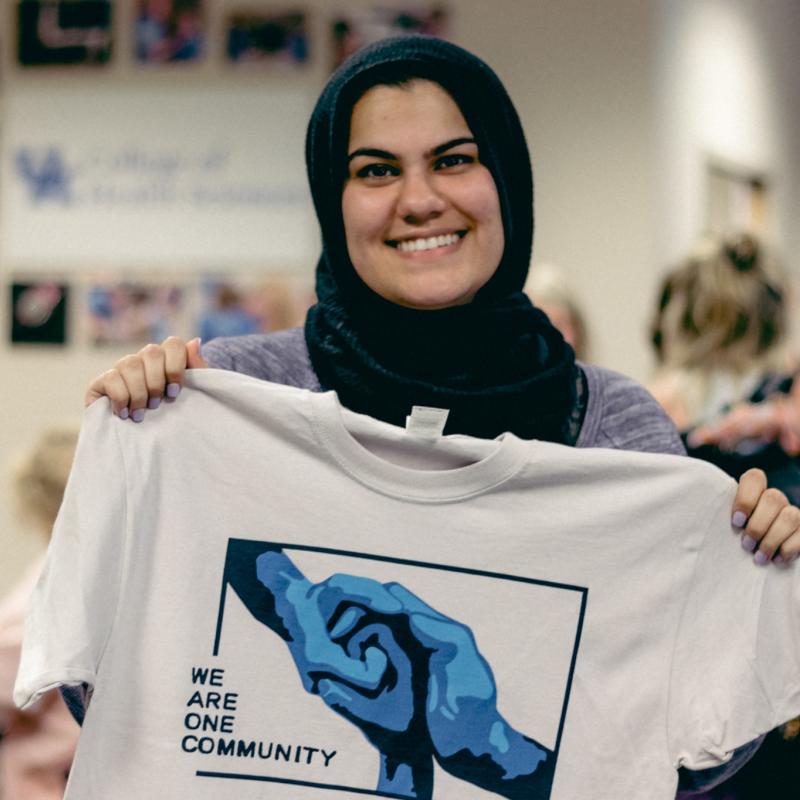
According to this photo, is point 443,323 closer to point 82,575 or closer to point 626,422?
point 626,422

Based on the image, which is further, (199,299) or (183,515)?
(199,299)

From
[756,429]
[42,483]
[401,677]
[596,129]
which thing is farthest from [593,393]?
[596,129]

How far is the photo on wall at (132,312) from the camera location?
424cm

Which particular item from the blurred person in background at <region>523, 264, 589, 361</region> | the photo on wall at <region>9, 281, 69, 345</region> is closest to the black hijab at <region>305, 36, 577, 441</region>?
the blurred person in background at <region>523, 264, 589, 361</region>

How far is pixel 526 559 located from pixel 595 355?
2.71 metres

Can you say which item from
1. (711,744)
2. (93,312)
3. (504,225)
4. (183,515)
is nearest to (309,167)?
(504,225)

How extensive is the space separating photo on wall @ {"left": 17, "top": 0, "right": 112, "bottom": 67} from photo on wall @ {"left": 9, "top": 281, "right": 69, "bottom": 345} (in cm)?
73

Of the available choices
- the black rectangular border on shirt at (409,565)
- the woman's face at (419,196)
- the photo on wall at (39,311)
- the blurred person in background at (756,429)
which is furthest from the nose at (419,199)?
the photo on wall at (39,311)

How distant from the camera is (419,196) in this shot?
57.4 inches

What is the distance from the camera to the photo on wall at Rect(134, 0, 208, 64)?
4168 millimetres

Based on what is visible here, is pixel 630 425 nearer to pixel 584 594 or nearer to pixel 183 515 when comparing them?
pixel 584 594

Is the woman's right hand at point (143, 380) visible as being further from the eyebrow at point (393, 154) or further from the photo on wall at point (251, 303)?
the photo on wall at point (251, 303)

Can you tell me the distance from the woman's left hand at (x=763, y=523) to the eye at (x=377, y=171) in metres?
0.52

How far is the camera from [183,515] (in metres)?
1.35
